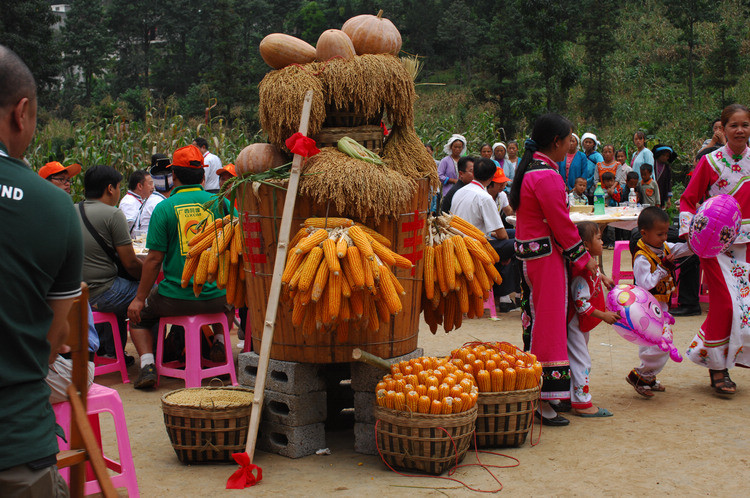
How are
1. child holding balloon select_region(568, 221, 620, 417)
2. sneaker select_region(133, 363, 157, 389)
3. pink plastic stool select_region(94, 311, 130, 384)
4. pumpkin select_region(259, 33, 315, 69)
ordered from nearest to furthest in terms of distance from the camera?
pumpkin select_region(259, 33, 315, 69) → child holding balloon select_region(568, 221, 620, 417) → sneaker select_region(133, 363, 157, 389) → pink plastic stool select_region(94, 311, 130, 384)

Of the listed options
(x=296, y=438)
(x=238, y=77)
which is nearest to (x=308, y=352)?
(x=296, y=438)

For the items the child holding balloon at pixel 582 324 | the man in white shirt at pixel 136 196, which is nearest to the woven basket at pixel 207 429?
the child holding balloon at pixel 582 324

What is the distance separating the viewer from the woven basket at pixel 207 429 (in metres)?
4.40

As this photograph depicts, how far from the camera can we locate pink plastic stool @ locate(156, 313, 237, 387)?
19.9ft

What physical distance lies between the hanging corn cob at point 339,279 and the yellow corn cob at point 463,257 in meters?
0.71

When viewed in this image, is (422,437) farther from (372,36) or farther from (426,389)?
(372,36)

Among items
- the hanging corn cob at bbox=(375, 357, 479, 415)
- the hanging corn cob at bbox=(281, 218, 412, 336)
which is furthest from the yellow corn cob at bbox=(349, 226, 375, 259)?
the hanging corn cob at bbox=(375, 357, 479, 415)

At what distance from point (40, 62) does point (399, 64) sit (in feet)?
104

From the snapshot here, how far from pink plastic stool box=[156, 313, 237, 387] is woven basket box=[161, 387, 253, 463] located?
60.7 inches

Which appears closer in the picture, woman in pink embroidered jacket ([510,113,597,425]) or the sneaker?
woman in pink embroidered jacket ([510,113,597,425])

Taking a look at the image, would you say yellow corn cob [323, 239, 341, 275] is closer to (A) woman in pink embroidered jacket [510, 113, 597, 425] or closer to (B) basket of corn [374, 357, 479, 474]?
(B) basket of corn [374, 357, 479, 474]

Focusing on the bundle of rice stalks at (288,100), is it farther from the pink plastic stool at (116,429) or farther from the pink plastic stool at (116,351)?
the pink plastic stool at (116,351)

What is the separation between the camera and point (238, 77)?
3397 cm

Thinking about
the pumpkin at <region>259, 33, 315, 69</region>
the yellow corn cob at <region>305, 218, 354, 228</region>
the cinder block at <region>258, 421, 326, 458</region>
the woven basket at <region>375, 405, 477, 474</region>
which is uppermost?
the pumpkin at <region>259, 33, 315, 69</region>
